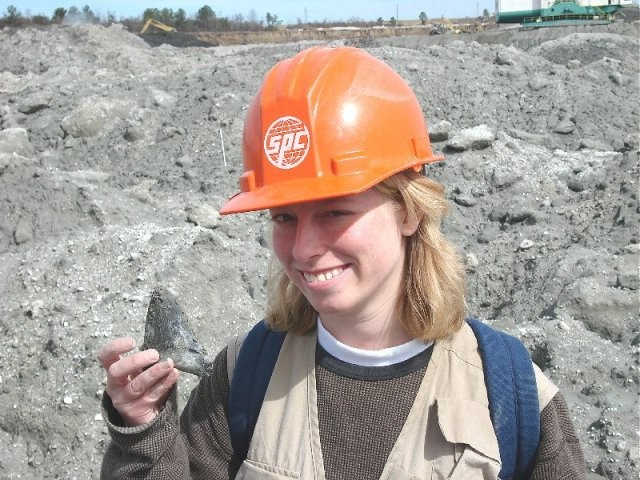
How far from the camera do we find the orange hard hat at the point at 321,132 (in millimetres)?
1835

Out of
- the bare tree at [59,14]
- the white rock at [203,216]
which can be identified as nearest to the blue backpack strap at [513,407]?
the white rock at [203,216]

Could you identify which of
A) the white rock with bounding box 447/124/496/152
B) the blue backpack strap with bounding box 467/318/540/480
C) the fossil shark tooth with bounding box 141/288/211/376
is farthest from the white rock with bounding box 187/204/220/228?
the blue backpack strap with bounding box 467/318/540/480

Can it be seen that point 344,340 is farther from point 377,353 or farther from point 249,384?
point 249,384

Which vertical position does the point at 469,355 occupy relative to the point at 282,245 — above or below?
below

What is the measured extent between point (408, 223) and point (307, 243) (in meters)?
0.30

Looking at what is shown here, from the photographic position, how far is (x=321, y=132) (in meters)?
1.85

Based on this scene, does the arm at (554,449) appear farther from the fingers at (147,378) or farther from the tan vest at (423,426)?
the fingers at (147,378)

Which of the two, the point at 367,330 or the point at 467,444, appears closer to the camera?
the point at 467,444

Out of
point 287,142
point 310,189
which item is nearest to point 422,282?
point 310,189

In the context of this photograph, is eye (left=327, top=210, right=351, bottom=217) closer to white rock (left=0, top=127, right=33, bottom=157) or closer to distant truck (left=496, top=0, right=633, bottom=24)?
white rock (left=0, top=127, right=33, bottom=157)

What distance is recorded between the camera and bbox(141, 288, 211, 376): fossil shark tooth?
1979mm

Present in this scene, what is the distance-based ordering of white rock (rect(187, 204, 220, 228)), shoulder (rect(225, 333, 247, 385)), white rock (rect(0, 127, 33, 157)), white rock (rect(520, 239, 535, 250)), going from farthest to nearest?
white rock (rect(0, 127, 33, 157))
white rock (rect(520, 239, 535, 250))
white rock (rect(187, 204, 220, 228))
shoulder (rect(225, 333, 247, 385))

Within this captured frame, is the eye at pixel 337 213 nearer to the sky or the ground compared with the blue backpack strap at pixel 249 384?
nearer to the sky

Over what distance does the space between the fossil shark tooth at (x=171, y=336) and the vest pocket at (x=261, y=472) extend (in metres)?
0.30
